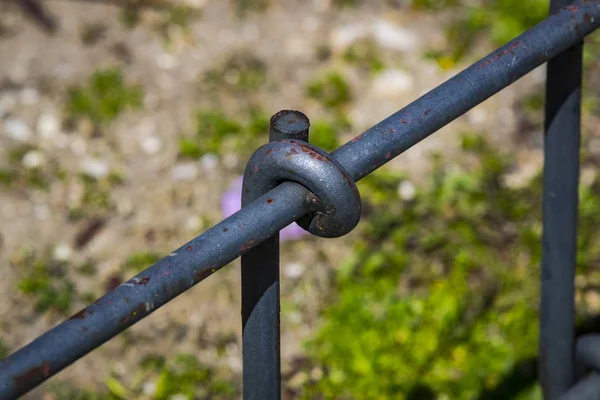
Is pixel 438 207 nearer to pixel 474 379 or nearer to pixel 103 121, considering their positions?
pixel 474 379

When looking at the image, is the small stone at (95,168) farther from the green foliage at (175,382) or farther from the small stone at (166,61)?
the green foliage at (175,382)

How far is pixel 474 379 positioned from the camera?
225 centimetres

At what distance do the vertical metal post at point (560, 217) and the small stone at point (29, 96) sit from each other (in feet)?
7.24

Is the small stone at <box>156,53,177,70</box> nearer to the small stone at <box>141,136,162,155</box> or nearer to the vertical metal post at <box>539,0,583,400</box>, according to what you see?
the small stone at <box>141,136,162,155</box>

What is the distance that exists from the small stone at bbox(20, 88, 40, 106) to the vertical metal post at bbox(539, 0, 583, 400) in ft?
7.24

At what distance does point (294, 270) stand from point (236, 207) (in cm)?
33

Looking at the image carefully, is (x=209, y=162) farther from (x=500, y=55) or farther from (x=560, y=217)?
(x=500, y=55)

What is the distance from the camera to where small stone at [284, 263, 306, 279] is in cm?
253

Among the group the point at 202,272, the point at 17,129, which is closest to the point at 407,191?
the point at 17,129

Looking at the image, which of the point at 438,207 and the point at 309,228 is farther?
the point at 438,207

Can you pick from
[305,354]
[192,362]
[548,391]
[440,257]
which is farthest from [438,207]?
[548,391]

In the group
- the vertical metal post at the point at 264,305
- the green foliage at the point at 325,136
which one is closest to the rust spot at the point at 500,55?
the vertical metal post at the point at 264,305

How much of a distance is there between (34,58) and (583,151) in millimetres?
2101

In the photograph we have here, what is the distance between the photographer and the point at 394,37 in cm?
340
